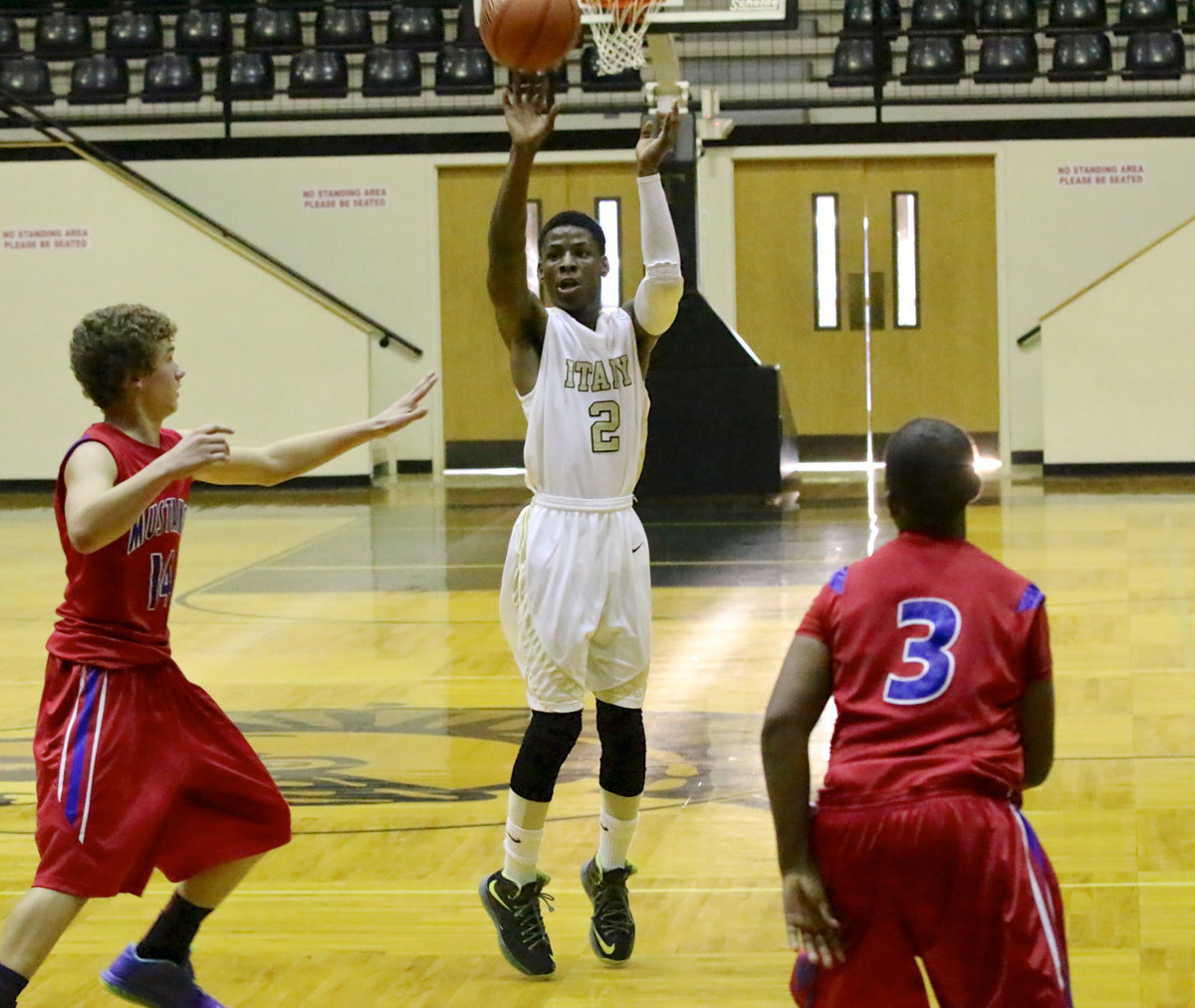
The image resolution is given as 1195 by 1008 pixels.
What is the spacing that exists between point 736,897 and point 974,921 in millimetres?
1881

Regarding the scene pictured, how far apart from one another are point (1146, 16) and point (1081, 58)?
3.10 feet

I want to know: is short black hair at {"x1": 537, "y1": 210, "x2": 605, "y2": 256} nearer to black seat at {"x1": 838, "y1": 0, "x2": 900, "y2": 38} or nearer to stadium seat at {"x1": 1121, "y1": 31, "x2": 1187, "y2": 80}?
black seat at {"x1": 838, "y1": 0, "x2": 900, "y2": 38}

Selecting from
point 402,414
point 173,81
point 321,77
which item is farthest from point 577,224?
point 173,81

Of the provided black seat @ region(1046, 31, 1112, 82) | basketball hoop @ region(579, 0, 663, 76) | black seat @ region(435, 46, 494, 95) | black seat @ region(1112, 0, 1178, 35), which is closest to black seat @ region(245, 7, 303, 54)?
black seat @ region(435, 46, 494, 95)

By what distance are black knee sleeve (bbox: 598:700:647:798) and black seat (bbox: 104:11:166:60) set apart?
46.3 ft

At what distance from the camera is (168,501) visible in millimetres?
3092

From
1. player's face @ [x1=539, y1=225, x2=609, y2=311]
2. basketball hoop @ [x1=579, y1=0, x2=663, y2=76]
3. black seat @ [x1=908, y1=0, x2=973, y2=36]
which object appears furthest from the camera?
black seat @ [x1=908, y1=0, x2=973, y2=36]

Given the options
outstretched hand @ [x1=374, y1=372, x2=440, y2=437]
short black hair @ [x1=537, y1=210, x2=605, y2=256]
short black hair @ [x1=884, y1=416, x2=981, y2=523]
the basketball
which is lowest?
short black hair @ [x1=884, y1=416, x2=981, y2=523]

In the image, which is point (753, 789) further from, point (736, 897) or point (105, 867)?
point (105, 867)

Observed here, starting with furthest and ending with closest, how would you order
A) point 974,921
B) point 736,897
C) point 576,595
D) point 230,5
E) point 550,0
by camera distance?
point 230,5, point 550,0, point 736,897, point 576,595, point 974,921

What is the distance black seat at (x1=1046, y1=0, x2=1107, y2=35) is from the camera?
51.9ft

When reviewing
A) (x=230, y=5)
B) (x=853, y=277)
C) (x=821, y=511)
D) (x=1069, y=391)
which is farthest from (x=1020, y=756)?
(x=230, y=5)

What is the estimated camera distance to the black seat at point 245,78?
51.9 feet

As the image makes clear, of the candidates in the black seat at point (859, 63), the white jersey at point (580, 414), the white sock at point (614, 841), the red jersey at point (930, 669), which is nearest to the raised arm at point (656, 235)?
the white jersey at point (580, 414)
